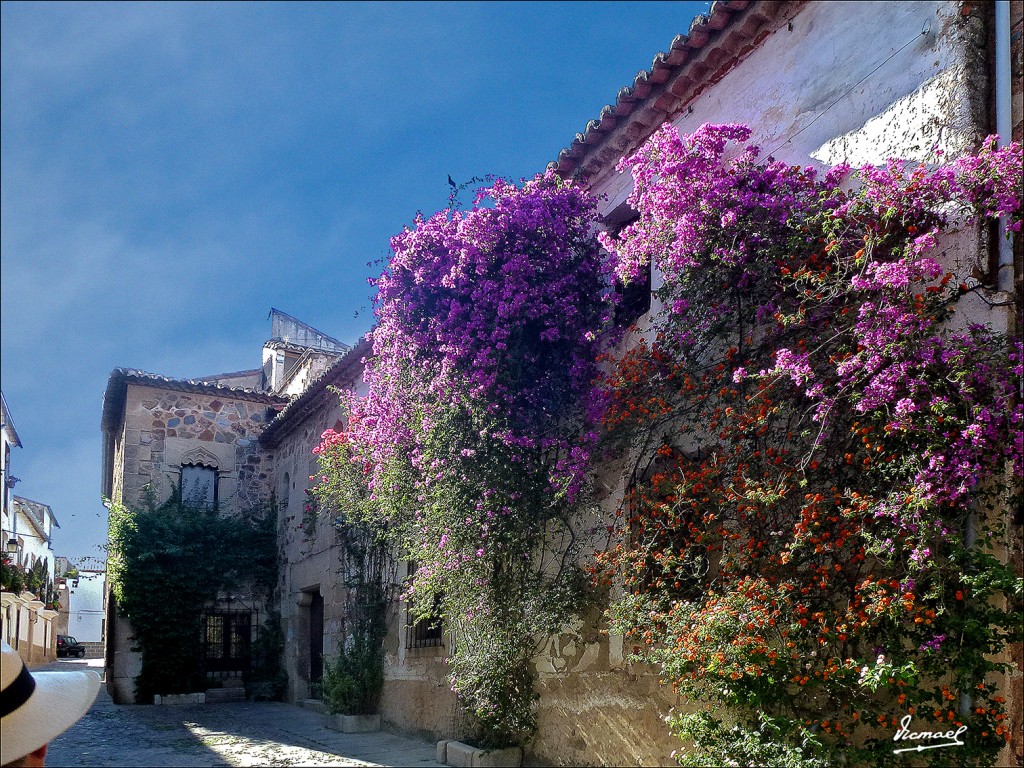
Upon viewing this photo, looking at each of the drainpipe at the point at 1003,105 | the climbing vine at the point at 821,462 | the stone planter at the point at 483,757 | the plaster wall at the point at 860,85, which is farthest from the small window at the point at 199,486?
the drainpipe at the point at 1003,105

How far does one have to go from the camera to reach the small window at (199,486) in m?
16.4

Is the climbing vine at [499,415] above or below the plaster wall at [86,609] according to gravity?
above

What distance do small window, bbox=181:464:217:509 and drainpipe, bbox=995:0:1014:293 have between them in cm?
1434

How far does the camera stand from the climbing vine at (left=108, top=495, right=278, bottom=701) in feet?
48.6

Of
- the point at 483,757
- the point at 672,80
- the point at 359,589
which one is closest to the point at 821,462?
the point at 672,80

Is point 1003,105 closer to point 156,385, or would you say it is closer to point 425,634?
point 425,634

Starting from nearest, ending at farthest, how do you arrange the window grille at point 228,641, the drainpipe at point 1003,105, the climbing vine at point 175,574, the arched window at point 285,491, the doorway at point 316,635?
the drainpipe at point 1003,105 < the doorway at point 316,635 < the climbing vine at point 175,574 < the window grille at point 228,641 < the arched window at point 285,491

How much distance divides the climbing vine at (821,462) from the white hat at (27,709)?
352cm

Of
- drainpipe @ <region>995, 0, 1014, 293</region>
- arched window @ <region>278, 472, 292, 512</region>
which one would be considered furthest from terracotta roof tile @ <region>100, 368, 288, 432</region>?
drainpipe @ <region>995, 0, 1014, 293</region>

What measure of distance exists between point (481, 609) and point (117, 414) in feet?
42.0

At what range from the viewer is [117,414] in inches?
706

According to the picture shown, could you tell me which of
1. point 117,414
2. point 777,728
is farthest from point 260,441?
point 777,728

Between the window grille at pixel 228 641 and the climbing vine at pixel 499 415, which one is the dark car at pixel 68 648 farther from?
the climbing vine at pixel 499 415

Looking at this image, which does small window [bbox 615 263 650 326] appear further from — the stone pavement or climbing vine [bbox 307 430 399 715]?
the stone pavement
